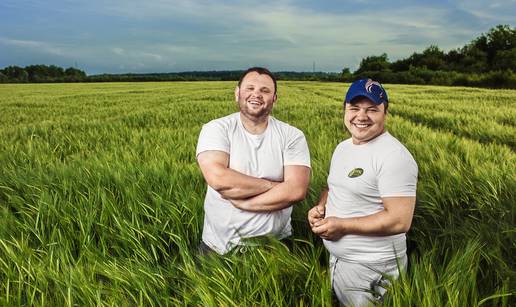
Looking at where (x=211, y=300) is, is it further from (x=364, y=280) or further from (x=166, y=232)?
(x=166, y=232)

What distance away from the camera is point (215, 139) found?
7.39 ft

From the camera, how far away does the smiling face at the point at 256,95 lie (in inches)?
86.1

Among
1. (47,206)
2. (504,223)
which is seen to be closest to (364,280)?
(504,223)

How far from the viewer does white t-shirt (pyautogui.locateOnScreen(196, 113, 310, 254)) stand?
223 centimetres

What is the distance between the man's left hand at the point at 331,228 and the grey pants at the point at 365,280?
0.48 feet

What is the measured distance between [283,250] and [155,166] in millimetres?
1967

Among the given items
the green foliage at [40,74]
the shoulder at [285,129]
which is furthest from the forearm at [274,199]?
the green foliage at [40,74]

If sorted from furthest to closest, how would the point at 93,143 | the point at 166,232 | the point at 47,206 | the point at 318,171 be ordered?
the point at 93,143 < the point at 318,171 < the point at 47,206 < the point at 166,232

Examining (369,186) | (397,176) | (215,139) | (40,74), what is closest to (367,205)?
(369,186)

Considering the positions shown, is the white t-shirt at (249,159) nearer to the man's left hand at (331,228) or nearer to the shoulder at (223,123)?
the shoulder at (223,123)

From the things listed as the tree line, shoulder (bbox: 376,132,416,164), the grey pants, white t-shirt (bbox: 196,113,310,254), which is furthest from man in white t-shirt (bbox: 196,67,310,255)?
the tree line

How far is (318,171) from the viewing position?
3.57 metres

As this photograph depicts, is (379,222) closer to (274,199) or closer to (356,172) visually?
(356,172)

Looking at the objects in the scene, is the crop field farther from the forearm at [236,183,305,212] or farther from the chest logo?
the chest logo
